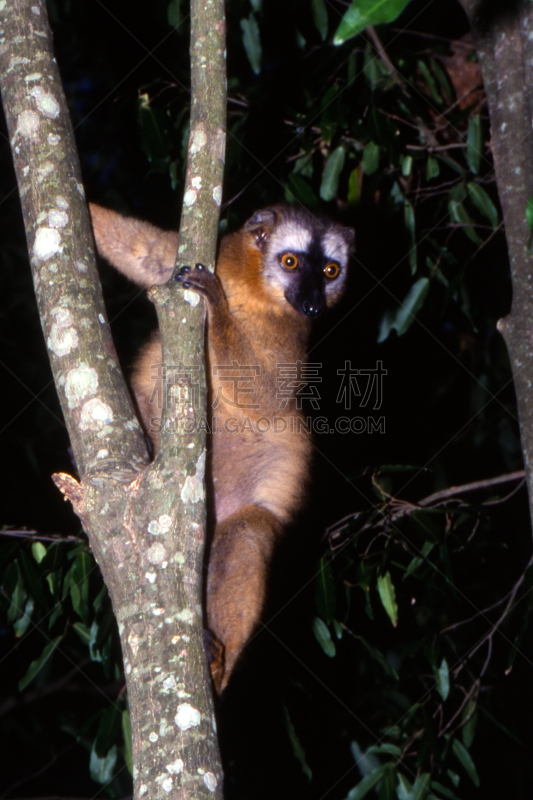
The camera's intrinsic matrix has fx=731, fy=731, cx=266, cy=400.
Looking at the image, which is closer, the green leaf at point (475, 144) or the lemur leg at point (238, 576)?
the lemur leg at point (238, 576)

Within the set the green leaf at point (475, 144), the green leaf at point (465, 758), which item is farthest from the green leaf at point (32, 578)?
the green leaf at point (475, 144)

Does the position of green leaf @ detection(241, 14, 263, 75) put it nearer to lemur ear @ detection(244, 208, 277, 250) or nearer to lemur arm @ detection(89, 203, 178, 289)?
lemur ear @ detection(244, 208, 277, 250)

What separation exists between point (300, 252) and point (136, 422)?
2.68m

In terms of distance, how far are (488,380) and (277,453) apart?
2.90 m

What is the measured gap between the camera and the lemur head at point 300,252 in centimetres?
445

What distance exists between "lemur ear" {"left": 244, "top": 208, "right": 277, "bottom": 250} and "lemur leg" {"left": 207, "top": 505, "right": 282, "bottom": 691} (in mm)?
1712

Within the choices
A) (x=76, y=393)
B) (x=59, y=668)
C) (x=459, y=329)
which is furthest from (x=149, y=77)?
(x=59, y=668)

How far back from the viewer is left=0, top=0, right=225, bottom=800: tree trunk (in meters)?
1.73

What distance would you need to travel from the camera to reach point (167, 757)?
1.66 m

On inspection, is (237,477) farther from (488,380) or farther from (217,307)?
(488,380)

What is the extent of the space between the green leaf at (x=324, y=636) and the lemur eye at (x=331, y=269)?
88.8 inches

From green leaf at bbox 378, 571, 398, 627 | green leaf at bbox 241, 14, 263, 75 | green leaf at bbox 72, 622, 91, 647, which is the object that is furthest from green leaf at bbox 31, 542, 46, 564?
green leaf at bbox 241, 14, 263, 75

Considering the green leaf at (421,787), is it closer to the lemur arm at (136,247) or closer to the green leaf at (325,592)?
the green leaf at (325,592)

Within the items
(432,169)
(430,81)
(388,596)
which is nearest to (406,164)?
(432,169)
